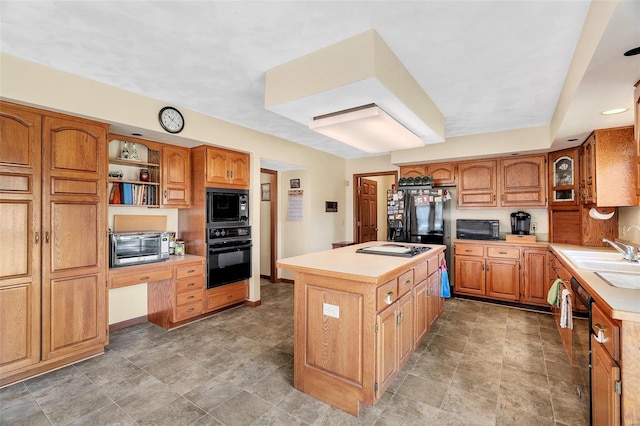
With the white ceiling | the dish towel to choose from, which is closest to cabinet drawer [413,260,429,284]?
the dish towel

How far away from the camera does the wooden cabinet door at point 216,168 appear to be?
3.60 m

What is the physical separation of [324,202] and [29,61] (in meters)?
4.19

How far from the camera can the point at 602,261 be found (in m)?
2.63

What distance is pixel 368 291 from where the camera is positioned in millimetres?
1819

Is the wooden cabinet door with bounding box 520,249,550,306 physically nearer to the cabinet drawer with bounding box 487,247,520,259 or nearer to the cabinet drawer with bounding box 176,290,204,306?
the cabinet drawer with bounding box 487,247,520,259

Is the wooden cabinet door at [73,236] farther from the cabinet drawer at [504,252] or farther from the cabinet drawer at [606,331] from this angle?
the cabinet drawer at [504,252]

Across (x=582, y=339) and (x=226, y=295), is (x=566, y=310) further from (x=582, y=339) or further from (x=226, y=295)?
(x=226, y=295)

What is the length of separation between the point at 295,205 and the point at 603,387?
176 inches

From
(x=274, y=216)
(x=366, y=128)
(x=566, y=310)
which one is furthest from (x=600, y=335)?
(x=274, y=216)

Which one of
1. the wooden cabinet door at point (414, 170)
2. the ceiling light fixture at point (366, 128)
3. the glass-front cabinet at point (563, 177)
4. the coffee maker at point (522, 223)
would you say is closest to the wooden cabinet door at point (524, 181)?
the glass-front cabinet at point (563, 177)

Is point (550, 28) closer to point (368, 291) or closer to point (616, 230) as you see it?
point (368, 291)

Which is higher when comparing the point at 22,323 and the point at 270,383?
the point at 22,323

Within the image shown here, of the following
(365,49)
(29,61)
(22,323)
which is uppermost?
(29,61)

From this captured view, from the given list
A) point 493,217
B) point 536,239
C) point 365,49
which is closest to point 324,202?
point 493,217
